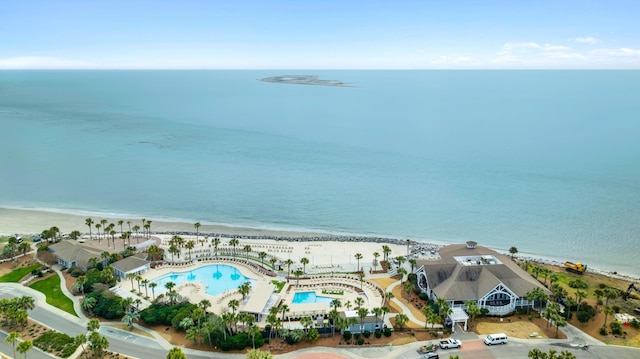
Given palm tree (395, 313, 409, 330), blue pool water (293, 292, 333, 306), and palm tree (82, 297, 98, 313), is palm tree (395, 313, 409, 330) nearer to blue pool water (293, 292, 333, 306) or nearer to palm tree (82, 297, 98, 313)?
blue pool water (293, 292, 333, 306)

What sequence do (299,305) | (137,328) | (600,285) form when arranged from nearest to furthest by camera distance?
(137,328) < (299,305) < (600,285)

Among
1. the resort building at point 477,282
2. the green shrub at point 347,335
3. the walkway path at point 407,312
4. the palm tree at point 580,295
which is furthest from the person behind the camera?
the resort building at point 477,282

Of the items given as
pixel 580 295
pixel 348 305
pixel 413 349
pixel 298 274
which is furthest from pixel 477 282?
pixel 298 274

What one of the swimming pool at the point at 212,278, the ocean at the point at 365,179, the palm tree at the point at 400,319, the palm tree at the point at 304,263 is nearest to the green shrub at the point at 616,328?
the palm tree at the point at 400,319

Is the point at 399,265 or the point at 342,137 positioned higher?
the point at 342,137

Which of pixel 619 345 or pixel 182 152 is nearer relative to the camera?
pixel 619 345

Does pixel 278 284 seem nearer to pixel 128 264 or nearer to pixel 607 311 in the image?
pixel 128 264

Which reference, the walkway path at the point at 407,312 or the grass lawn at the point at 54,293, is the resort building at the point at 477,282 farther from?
the grass lawn at the point at 54,293

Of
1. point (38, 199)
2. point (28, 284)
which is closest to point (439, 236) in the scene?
point (28, 284)

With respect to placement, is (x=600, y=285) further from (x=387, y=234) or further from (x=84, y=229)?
(x=84, y=229)
